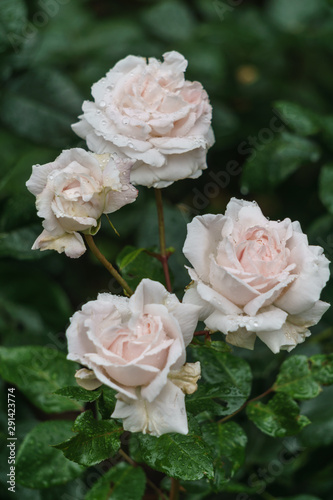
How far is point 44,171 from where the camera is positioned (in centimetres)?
76

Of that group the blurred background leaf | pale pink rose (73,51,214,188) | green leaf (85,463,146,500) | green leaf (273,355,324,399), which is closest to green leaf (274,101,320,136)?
the blurred background leaf

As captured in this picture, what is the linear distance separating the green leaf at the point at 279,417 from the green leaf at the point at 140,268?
0.26 meters

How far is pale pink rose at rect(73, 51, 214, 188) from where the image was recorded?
824mm

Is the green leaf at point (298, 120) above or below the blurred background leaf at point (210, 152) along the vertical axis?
above

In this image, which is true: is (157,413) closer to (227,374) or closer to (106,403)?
(106,403)

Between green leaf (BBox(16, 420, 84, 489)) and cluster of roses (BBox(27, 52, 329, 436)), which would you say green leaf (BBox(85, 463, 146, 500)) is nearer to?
green leaf (BBox(16, 420, 84, 489))

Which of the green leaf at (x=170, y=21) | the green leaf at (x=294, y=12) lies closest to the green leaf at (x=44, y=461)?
the green leaf at (x=170, y=21)

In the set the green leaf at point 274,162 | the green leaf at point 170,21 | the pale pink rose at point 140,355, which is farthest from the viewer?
the green leaf at point 170,21

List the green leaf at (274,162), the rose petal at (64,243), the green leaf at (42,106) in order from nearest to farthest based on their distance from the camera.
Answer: the rose petal at (64,243) < the green leaf at (274,162) < the green leaf at (42,106)

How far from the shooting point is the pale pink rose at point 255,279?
68 cm

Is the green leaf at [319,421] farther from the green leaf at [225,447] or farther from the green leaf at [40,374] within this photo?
the green leaf at [40,374]

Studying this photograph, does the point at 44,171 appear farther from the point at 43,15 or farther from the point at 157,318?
the point at 43,15

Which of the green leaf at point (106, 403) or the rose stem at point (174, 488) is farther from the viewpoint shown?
the rose stem at point (174, 488)

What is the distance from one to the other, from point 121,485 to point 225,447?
185 millimetres
